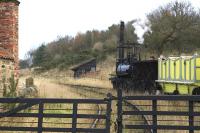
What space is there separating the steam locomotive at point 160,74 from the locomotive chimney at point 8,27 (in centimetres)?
584

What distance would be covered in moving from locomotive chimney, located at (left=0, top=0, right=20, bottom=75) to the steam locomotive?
19.1 ft

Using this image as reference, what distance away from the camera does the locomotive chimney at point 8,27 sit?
14.9 meters

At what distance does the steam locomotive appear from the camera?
2204cm

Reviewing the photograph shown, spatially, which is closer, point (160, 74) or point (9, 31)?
point (9, 31)

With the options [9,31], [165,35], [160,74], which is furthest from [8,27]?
[165,35]

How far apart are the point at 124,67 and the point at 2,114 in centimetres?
2427

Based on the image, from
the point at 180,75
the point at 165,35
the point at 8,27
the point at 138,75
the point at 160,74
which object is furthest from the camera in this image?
the point at 165,35

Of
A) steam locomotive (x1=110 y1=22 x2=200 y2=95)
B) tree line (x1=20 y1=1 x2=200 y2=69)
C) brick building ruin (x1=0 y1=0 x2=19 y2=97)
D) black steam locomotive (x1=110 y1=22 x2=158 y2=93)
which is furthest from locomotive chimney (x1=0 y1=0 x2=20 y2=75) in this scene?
tree line (x1=20 y1=1 x2=200 y2=69)

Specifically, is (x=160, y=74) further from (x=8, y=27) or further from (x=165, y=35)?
(x=165, y=35)

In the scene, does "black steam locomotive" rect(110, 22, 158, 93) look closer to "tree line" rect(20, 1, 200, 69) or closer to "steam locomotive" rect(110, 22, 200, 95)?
"steam locomotive" rect(110, 22, 200, 95)

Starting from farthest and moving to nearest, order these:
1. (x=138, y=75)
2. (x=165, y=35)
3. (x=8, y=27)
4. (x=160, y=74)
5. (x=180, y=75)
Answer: (x=165, y=35) → (x=138, y=75) → (x=160, y=74) → (x=180, y=75) → (x=8, y=27)

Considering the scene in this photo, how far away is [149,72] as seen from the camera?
32.2m

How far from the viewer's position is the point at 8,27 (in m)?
14.9

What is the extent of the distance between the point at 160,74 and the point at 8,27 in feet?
51.2
